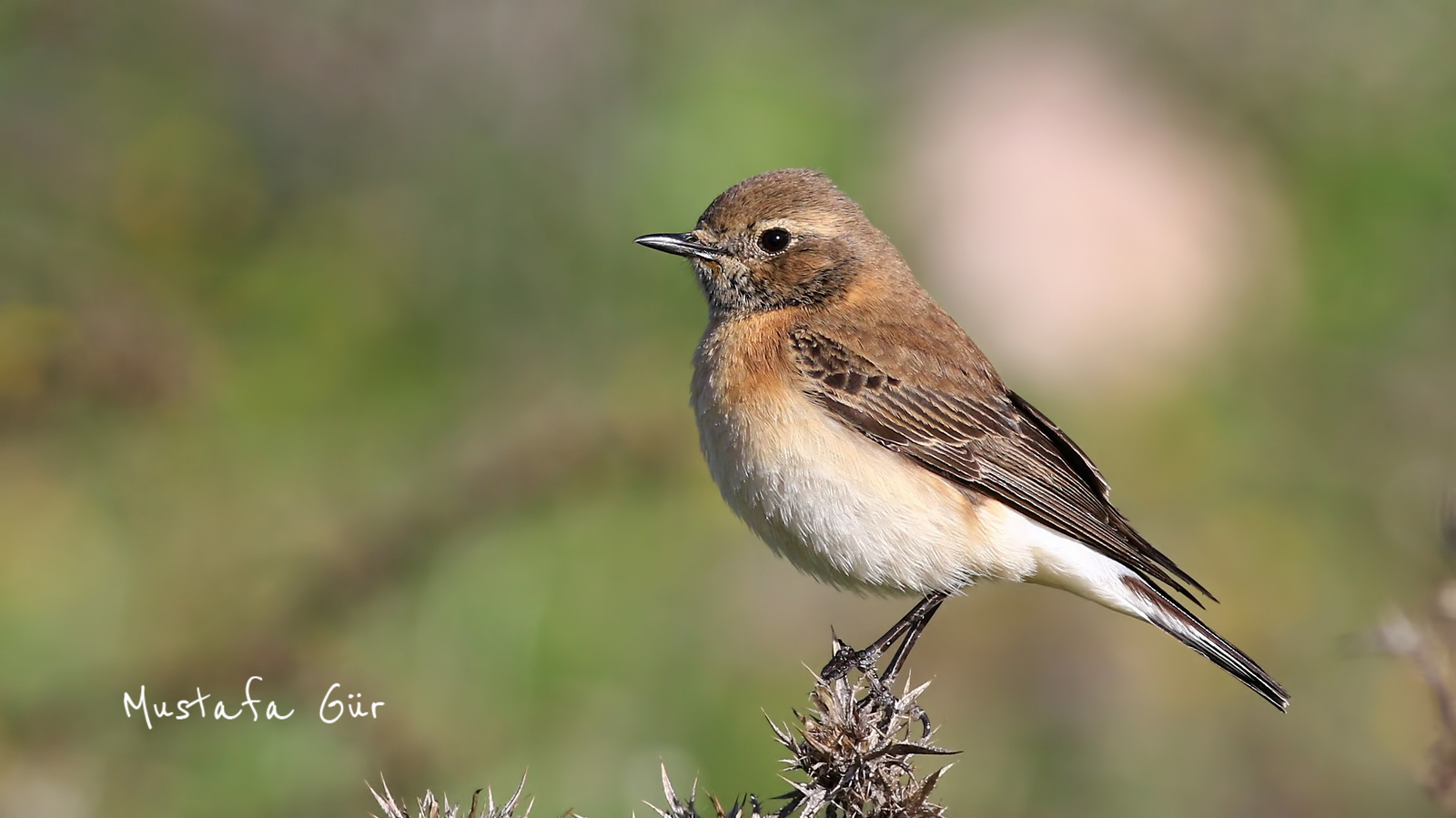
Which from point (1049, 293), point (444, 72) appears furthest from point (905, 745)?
point (444, 72)

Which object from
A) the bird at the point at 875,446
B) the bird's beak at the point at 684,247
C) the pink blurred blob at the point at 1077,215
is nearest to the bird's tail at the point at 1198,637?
the bird at the point at 875,446

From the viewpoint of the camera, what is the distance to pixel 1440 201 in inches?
386

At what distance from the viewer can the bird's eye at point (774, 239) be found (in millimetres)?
5840

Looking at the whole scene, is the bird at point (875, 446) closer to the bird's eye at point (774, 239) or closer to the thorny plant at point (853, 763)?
the bird's eye at point (774, 239)

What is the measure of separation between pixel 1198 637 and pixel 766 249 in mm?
2128

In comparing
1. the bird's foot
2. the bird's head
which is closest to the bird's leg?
the bird's foot

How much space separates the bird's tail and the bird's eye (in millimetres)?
1785

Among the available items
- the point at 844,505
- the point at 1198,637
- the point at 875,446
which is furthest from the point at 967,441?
the point at 1198,637

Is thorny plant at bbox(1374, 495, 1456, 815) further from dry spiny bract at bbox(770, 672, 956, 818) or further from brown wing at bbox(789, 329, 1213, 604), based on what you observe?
brown wing at bbox(789, 329, 1213, 604)

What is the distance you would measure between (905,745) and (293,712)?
2748 millimetres

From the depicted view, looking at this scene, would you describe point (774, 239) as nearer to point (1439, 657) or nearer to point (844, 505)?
point (844, 505)

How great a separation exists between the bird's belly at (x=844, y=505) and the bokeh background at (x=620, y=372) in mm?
1448

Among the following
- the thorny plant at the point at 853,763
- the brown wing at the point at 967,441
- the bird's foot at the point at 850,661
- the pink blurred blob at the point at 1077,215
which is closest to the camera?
the thorny plant at the point at 853,763

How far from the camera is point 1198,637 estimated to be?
514 centimetres
